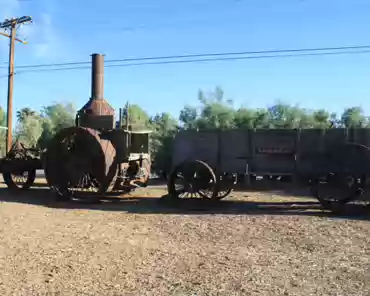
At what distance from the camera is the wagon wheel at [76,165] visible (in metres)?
13.5

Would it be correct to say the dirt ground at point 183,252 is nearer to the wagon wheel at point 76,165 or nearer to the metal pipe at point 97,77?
the wagon wheel at point 76,165

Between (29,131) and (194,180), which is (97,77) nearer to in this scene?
(194,180)

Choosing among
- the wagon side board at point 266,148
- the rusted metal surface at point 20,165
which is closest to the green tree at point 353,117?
the wagon side board at point 266,148

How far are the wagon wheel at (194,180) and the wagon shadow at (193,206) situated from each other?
0.31m

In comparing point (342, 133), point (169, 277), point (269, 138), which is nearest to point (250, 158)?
point (269, 138)

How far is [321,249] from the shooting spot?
24.3 ft

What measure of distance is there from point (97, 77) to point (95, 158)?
4410mm

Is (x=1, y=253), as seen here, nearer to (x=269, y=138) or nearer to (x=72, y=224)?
(x=72, y=224)

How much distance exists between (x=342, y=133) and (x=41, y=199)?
31.6 feet

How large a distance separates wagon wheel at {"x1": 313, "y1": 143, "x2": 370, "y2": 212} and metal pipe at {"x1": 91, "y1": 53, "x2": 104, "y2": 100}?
28.7 ft

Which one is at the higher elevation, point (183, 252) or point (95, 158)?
point (95, 158)

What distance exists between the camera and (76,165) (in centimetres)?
1397

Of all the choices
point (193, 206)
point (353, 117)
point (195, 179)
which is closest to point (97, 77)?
point (195, 179)

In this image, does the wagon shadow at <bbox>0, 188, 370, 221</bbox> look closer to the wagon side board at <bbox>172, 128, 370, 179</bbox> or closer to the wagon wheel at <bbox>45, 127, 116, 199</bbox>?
the wagon wheel at <bbox>45, 127, 116, 199</bbox>
